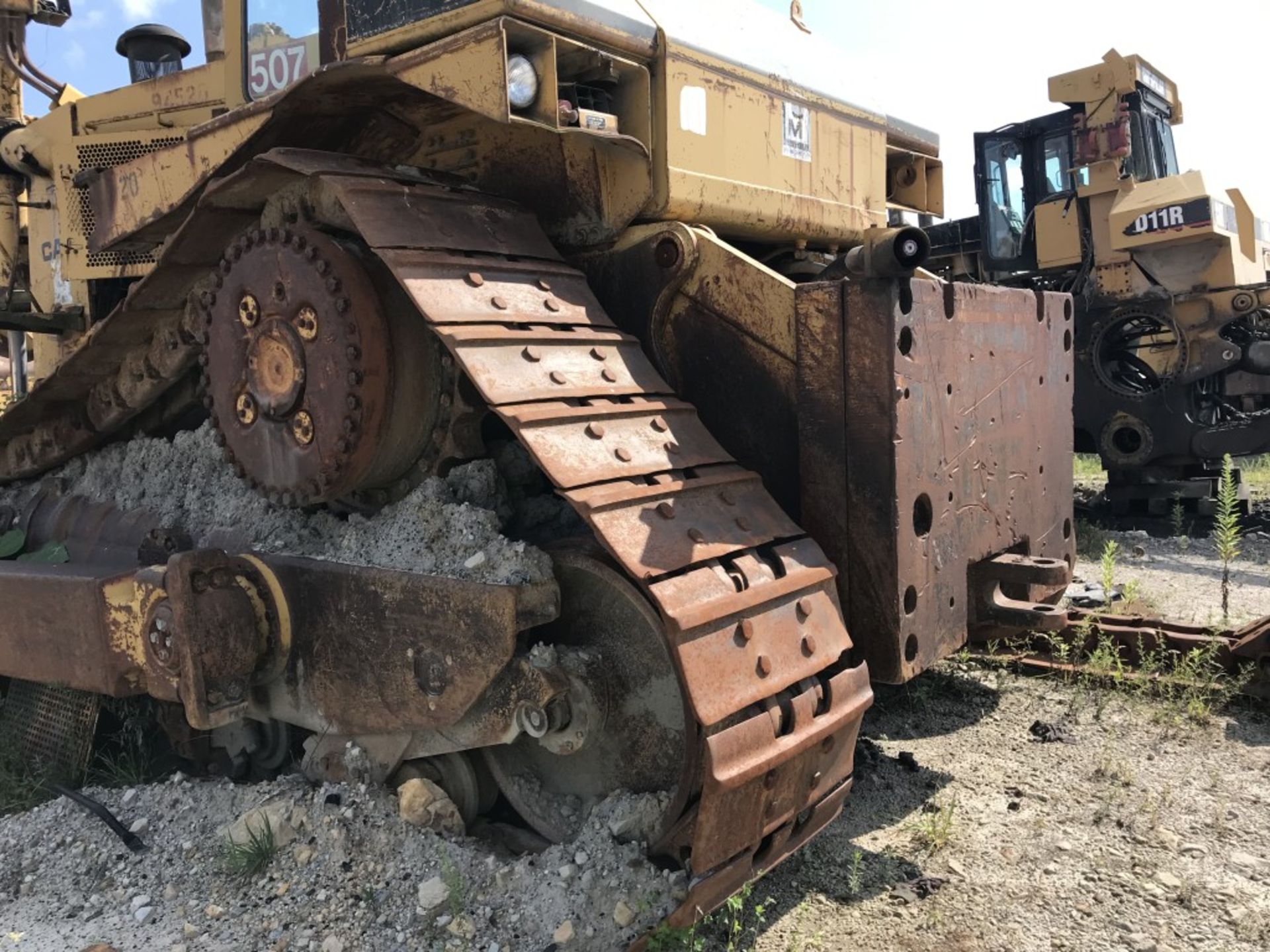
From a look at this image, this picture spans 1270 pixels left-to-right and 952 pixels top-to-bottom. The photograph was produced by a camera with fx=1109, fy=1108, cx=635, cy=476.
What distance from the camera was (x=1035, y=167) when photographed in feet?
36.3

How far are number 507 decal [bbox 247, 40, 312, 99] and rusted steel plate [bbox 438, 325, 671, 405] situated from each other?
57.4 inches

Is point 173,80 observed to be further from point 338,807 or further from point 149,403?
point 338,807

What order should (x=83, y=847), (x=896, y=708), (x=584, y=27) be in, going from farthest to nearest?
(x=896, y=708) < (x=83, y=847) < (x=584, y=27)

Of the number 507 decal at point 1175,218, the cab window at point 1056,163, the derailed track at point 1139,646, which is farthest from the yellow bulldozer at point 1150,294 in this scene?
the derailed track at point 1139,646

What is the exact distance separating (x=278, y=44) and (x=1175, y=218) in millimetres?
7955

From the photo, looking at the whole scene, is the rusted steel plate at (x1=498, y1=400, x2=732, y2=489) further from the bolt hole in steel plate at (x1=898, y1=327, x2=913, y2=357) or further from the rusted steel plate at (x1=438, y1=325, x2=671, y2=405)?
the bolt hole in steel plate at (x1=898, y1=327, x2=913, y2=357)

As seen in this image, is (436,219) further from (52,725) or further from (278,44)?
(52,725)

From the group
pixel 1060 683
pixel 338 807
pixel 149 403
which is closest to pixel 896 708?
pixel 1060 683

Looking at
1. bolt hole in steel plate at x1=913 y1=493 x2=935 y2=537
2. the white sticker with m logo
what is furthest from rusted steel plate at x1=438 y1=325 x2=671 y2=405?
the white sticker with m logo

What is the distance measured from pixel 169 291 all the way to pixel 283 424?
702 mm

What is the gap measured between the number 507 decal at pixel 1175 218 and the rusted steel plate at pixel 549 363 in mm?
7810

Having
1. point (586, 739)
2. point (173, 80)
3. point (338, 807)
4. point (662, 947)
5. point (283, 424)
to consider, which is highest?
point (173, 80)

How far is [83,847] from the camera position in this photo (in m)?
3.01

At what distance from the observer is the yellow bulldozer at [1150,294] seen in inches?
355
